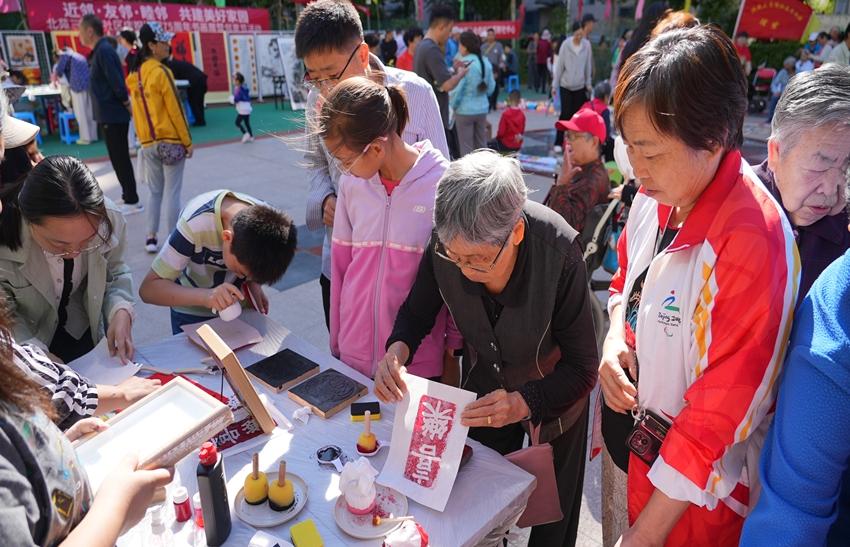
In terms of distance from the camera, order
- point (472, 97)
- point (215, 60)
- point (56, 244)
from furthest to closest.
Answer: point (215, 60) < point (472, 97) < point (56, 244)

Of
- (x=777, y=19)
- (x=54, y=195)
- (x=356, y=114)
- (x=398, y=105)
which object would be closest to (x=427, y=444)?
(x=356, y=114)

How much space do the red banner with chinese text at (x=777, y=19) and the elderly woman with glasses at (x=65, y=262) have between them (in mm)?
12652

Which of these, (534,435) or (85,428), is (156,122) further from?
(534,435)

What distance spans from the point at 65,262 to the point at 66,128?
331 inches

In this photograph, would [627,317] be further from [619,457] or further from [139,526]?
[139,526]

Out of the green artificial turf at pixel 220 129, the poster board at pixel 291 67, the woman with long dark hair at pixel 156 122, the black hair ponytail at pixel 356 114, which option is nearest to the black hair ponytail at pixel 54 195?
the black hair ponytail at pixel 356 114

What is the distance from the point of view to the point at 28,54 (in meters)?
9.76

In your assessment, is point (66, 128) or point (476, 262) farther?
point (66, 128)

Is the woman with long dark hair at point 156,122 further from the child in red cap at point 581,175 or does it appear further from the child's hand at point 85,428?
the child's hand at point 85,428

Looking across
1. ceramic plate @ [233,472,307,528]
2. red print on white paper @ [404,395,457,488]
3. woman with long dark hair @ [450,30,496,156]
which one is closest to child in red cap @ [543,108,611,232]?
red print on white paper @ [404,395,457,488]

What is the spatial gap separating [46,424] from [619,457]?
126 cm

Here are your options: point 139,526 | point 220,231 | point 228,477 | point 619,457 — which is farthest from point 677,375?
point 220,231

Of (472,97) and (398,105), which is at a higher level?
(398,105)

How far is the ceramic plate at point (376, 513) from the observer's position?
1.26 m
